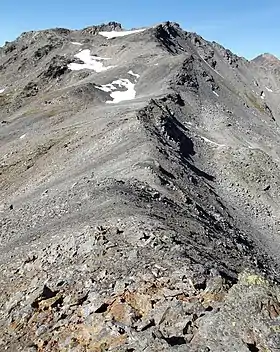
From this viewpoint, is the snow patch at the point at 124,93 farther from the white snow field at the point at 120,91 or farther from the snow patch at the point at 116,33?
the snow patch at the point at 116,33

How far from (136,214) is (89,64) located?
85.7 meters

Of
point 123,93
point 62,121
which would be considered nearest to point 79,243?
point 62,121

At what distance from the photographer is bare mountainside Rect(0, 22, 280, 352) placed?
16000 mm

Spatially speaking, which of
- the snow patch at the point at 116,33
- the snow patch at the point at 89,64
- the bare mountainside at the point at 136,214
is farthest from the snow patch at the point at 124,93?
the snow patch at the point at 116,33

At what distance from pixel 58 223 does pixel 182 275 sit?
40.6ft

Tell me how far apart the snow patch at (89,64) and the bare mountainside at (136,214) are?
0.98 meters

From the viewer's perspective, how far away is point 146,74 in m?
91.9

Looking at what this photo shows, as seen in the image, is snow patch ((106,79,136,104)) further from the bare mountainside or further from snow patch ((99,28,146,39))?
snow patch ((99,28,146,39))

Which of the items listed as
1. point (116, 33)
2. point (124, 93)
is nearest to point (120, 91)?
point (124, 93)

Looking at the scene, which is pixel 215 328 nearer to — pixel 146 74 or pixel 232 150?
pixel 232 150

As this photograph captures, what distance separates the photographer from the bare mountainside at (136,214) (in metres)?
16.0

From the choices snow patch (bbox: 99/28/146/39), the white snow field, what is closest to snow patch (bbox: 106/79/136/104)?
the white snow field

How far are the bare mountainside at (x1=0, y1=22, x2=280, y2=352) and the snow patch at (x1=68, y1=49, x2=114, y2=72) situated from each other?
98 centimetres

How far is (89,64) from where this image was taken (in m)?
107
